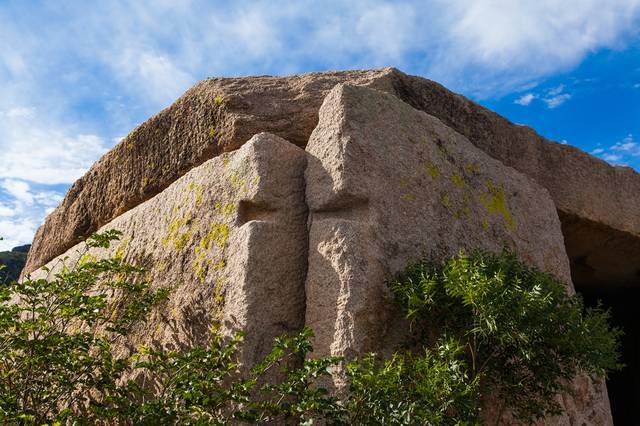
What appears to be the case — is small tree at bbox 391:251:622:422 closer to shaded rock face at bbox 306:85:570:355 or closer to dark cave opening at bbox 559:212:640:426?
shaded rock face at bbox 306:85:570:355

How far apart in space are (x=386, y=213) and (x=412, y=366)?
800 mm

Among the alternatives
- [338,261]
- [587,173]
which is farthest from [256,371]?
[587,173]

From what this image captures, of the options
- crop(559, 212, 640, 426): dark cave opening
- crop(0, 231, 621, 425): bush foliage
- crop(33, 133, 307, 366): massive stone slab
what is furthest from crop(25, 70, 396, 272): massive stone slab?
crop(559, 212, 640, 426): dark cave opening

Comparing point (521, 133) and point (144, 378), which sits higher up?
point (521, 133)

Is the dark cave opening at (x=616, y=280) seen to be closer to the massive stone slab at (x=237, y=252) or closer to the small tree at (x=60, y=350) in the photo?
the massive stone slab at (x=237, y=252)

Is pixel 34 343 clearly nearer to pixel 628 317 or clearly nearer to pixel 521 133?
pixel 521 133

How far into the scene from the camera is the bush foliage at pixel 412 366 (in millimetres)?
2453

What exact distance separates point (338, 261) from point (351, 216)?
11.4 inches

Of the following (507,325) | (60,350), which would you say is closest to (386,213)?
(507,325)

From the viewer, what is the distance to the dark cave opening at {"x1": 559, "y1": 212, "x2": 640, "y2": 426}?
6.05 meters

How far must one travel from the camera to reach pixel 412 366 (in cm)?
266

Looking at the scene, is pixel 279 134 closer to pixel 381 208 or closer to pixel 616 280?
pixel 381 208

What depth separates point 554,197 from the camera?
5641 mm

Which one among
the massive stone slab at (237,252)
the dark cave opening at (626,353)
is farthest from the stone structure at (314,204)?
the dark cave opening at (626,353)
